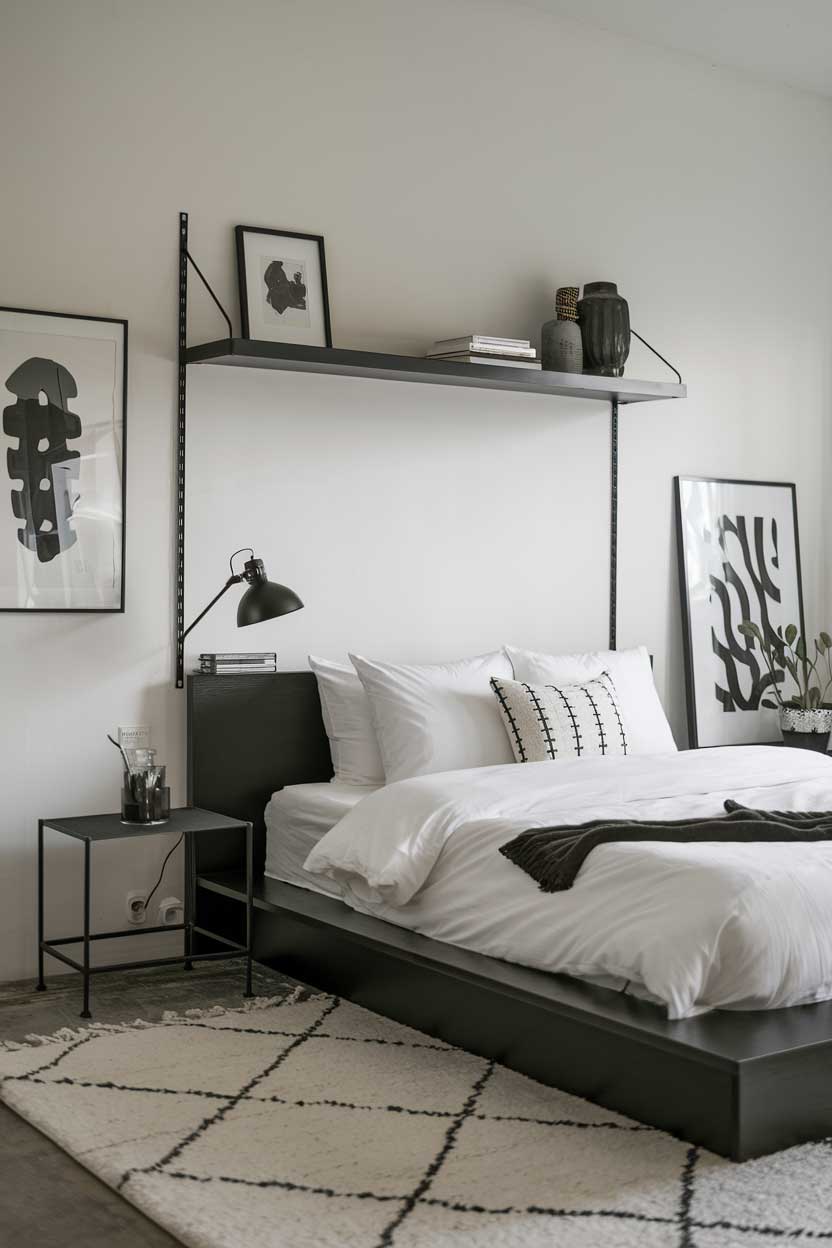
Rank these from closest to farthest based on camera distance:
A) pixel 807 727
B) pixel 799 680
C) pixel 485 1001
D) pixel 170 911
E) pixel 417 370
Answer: pixel 485 1001 → pixel 170 911 → pixel 417 370 → pixel 807 727 → pixel 799 680

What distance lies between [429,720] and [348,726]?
10.7 inches

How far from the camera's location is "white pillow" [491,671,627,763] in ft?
13.2

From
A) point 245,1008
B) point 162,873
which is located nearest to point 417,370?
point 162,873

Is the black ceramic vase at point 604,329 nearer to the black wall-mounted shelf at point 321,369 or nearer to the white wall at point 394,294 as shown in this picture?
the black wall-mounted shelf at point 321,369

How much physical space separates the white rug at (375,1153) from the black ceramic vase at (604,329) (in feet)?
7.89

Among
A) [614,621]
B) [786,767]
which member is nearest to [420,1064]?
[786,767]

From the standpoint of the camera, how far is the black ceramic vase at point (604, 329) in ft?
15.2

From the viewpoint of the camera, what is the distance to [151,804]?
144 inches

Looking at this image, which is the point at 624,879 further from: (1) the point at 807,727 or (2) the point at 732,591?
(2) the point at 732,591

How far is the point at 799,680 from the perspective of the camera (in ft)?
18.2

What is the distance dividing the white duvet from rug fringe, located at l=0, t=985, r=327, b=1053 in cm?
32

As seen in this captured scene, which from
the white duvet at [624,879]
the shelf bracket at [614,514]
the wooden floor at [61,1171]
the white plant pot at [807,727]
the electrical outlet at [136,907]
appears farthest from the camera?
the white plant pot at [807,727]

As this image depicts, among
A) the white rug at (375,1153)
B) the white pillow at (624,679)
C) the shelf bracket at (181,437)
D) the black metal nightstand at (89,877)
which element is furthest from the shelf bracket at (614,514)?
the white rug at (375,1153)

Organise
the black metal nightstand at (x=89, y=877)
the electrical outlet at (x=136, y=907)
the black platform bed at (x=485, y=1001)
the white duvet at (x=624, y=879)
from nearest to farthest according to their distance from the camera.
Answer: the black platform bed at (x=485, y=1001), the white duvet at (x=624, y=879), the black metal nightstand at (x=89, y=877), the electrical outlet at (x=136, y=907)
